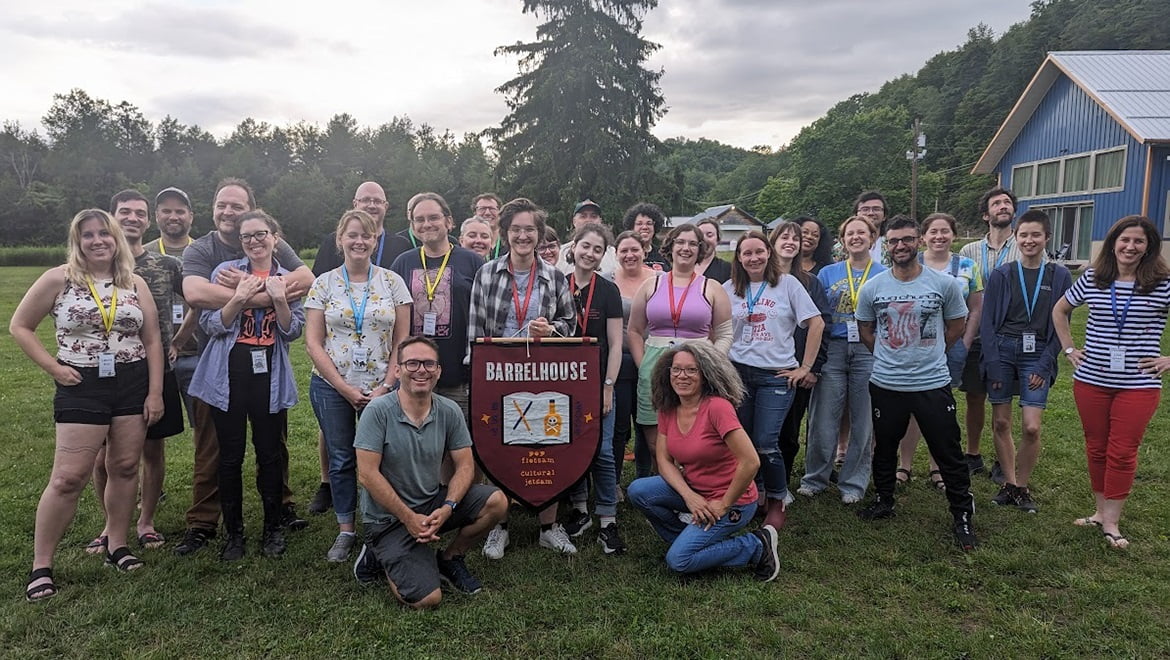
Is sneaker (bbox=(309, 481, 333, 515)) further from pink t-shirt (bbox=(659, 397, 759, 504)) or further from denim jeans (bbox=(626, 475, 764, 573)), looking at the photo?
pink t-shirt (bbox=(659, 397, 759, 504))

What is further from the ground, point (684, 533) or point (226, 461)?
point (226, 461)

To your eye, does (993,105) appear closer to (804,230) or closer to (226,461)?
(804,230)

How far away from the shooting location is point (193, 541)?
161 inches

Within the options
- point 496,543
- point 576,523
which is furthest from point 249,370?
point 576,523

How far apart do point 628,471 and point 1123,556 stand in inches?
124

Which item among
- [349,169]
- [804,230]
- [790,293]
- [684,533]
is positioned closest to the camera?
[684,533]

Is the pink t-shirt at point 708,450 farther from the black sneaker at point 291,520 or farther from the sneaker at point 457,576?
the black sneaker at point 291,520

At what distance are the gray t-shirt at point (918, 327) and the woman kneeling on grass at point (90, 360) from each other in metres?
4.19

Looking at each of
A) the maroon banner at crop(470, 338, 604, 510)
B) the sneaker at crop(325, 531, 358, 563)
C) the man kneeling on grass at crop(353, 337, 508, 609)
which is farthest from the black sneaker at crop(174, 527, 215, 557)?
the maroon banner at crop(470, 338, 604, 510)

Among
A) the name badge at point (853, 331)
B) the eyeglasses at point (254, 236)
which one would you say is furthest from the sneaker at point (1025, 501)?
the eyeglasses at point (254, 236)

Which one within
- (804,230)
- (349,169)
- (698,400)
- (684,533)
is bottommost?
(684,533)

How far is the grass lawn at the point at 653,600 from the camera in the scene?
309cm

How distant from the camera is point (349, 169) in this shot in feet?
214

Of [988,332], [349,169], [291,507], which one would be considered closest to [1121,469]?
[988,332]
